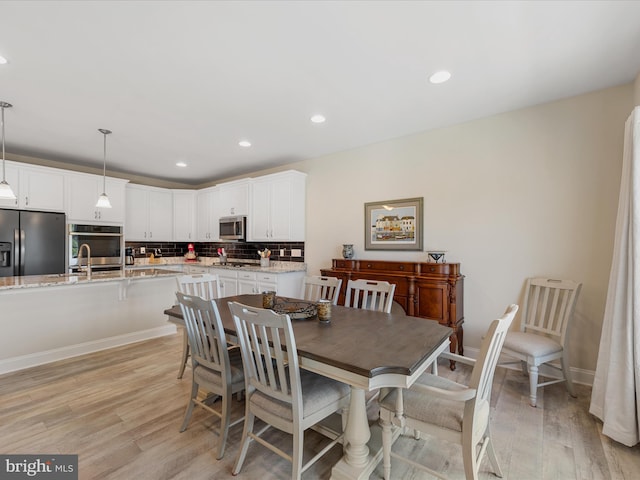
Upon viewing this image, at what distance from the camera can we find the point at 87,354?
11.2 feet

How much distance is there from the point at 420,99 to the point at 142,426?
11.4ft

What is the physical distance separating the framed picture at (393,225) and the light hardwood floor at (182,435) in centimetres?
156

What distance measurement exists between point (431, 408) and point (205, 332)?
1392mm

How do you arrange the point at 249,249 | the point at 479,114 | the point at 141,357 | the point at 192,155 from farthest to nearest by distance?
1. the point at 249,249
2. the point at 192,155
3. the point at 141,357
4. the point at 479,114

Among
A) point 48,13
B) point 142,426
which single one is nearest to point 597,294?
point 142,426

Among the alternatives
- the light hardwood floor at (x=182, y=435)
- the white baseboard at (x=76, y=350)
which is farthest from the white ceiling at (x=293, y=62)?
the light hardwood floor at (x=182, y=435)

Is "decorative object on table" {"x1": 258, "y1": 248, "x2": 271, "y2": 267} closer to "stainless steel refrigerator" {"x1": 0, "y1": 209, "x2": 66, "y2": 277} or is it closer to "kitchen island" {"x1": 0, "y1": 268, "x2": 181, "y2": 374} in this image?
"kitchen island" {"x1": 0, "y1": 268, "x2": 181, "y2": 374}

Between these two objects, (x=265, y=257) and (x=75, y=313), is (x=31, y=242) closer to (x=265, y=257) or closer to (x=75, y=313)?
(x=75, y=313)

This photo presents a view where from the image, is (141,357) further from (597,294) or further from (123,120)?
(597,294)

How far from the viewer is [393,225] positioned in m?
3.82

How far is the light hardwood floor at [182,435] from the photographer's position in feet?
5.64

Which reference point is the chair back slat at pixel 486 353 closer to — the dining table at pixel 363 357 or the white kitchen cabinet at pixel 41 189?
the dining table at pixel 363 357

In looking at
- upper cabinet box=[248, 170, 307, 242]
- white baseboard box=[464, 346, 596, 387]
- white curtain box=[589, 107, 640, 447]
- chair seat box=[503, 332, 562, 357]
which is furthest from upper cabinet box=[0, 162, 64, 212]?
white curtain box=[589, 107, 640, 447]

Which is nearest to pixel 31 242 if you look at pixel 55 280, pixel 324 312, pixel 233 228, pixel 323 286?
pixel 55 280
